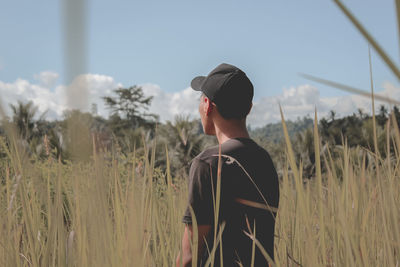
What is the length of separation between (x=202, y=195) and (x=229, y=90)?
47 centimetres

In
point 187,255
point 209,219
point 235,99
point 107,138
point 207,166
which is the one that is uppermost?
point 235,99

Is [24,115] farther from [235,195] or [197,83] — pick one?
[235,195]

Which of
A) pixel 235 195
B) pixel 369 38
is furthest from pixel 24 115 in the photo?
pixel 369 38

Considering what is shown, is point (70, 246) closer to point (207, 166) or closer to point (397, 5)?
point (207, 166)

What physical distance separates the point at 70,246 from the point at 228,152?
597mm

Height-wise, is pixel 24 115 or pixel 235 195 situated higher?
pixel 24 115

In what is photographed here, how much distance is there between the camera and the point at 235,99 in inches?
57.9

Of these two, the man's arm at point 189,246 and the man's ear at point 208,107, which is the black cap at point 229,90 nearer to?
the man's ear at point 208,107

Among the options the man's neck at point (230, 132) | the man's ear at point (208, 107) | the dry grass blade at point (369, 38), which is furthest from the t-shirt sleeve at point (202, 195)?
the dry grass blade at point (369, 38)

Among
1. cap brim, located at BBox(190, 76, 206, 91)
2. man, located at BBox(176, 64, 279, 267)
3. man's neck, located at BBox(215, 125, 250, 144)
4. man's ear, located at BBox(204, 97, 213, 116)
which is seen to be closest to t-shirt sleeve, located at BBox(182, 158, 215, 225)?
man, located at BBox(176, 64, 279, 267)

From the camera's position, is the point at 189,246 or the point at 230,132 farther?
the point at 230,132

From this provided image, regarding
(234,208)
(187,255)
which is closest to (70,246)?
(187,255)

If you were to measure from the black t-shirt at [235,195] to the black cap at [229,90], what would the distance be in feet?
0.48

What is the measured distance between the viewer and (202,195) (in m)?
1.22
